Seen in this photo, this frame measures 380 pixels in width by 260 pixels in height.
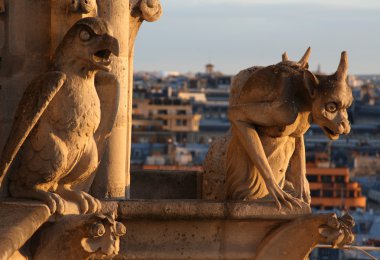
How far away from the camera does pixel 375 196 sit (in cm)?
10312

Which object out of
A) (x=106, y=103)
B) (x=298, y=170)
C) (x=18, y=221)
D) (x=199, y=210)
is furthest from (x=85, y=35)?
(x=298, y=170)

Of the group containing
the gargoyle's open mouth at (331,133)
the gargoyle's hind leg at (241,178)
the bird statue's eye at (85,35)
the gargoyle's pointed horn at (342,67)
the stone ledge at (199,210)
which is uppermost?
the bird statue's eye at (85,35)

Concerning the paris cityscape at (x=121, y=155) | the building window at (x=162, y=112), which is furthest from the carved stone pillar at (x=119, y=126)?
the building window at (x=162, y=112)

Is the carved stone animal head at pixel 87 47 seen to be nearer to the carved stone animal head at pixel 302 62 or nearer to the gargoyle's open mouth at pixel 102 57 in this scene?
the gargoyle's open mouth at pixel 102 57

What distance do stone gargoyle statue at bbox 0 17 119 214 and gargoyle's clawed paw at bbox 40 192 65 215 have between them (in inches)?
1.1

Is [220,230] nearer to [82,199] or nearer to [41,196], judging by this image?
[82,199]

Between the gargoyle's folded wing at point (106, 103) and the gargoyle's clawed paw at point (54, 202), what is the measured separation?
88 cm

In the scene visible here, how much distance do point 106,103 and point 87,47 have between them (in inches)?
30.1

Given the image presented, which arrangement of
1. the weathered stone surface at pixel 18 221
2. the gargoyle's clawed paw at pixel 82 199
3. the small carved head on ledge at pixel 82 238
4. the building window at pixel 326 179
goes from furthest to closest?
the building window at pixel 326 179 < the gargoyle's clawed paw at pixel 82 199 < the small carved head on ledge at pixel 82 238 < the weathered stone surface at pixel 18 221

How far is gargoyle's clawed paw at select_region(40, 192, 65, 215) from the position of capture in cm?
1385

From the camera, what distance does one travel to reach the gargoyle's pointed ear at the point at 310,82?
15648mm

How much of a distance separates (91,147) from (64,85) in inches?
22.2

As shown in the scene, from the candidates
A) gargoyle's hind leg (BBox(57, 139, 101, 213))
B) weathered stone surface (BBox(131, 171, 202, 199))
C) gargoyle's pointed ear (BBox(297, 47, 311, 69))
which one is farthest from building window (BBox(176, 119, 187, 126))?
gargoyle's hind leg (BBox(57, 139, 101, 213))

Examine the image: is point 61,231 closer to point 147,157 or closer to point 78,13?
point 78,13
